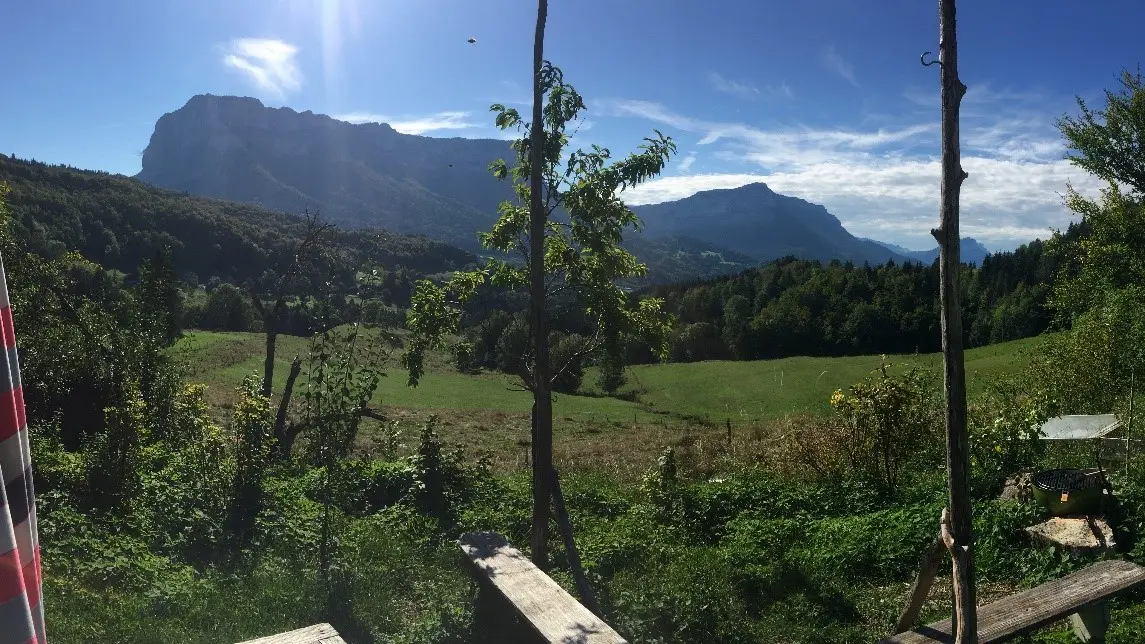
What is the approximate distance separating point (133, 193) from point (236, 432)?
94.2 meters

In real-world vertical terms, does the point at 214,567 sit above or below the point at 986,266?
below

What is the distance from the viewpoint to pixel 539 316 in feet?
19.7

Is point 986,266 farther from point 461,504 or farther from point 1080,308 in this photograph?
point 461,504

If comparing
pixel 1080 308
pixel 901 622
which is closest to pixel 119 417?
pixel 901 622

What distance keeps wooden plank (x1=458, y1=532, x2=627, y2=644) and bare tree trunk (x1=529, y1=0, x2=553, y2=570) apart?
0.51m

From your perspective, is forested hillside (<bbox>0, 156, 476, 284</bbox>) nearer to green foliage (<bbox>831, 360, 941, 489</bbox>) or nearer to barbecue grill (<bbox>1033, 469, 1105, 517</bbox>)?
green foliage (<bbox>831, 360, 941, 489</bbox>)

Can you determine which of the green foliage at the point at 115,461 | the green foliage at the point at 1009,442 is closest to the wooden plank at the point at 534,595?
the green foliage at the point at 115,461

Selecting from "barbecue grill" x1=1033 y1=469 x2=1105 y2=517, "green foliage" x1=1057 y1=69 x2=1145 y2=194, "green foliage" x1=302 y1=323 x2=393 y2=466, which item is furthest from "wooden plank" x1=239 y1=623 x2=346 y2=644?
"green foliage" x1=1057 y1=69 x2=1145 y2=194

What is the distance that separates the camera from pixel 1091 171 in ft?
68.7

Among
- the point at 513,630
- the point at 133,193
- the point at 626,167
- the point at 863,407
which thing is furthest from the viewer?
the point at 133,193

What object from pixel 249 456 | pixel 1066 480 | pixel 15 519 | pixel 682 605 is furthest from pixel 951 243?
pixel 249 456

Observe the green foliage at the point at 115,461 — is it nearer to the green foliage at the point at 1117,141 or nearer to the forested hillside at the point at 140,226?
the green foliage at the point at 1117,141

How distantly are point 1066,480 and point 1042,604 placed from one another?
316 cm

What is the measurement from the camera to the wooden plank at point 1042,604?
4.60 m
